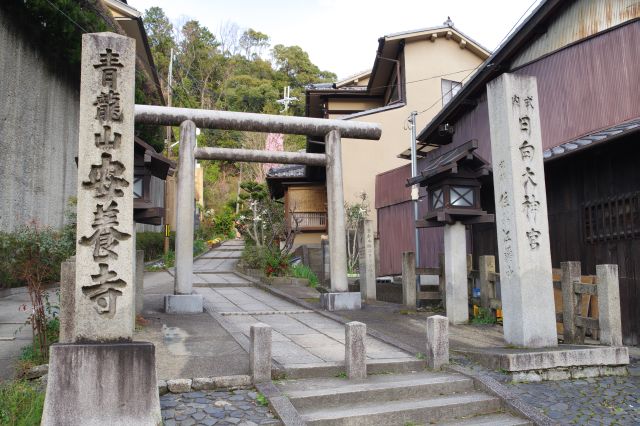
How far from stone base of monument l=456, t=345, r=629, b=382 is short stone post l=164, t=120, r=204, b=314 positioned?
21.3 feet

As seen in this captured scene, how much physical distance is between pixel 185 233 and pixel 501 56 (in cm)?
1057

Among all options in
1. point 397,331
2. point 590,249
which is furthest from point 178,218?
point 590,249

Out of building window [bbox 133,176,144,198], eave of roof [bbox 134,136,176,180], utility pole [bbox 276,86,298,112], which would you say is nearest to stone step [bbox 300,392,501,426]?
building window [bbox 133,176,144,198]

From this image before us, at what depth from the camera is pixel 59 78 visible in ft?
59.8

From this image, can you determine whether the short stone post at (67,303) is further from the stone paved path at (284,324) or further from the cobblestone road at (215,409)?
the stone paved path at (284,324)

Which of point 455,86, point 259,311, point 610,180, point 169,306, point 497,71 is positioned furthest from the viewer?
point 455,86

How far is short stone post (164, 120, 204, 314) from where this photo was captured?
36.1 feet

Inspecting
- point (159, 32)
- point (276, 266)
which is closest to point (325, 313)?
point (276, 266)

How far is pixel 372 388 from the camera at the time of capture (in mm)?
6074

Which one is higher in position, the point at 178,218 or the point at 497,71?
the point at 497,71

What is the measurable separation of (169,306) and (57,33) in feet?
36.5

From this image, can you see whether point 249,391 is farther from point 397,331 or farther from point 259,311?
point 259,311

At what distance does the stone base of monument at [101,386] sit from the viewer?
488 centimetres

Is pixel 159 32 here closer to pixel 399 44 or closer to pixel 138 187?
pixel 399 44
